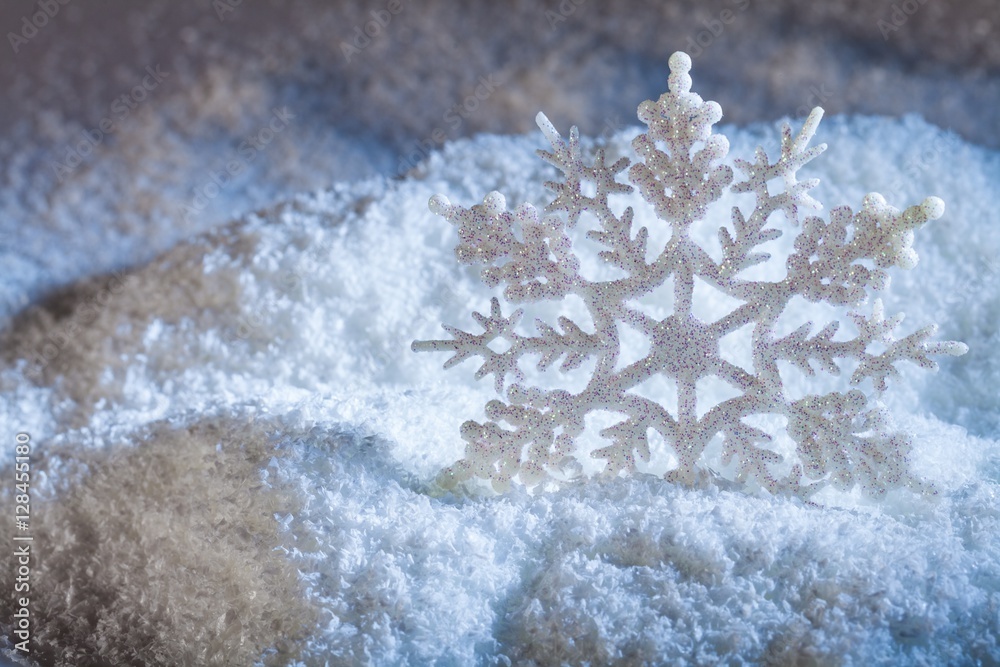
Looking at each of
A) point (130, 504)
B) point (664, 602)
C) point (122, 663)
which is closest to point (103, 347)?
point (130, 504)

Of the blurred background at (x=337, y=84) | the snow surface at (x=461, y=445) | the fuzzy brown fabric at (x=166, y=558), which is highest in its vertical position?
the blurred background at (x=337, y=84)

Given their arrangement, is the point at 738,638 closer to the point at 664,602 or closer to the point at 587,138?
the point at 664,602

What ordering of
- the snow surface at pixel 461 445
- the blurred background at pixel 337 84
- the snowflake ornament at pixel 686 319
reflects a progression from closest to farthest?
the snow surface at pixel 461 445, the snowflake ornament at pixel 686 319, the blurred background at pixel 337 84

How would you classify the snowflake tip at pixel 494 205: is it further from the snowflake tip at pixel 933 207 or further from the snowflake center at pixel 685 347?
the snowflake tip at pixel 933 207

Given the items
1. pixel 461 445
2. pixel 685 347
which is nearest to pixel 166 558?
pixel 461 445

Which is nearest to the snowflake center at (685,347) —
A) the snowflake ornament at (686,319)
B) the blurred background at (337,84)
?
the snowflake ornament at (686,319)

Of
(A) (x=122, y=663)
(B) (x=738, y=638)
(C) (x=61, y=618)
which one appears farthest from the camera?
(C) (x=61, y=618)
